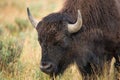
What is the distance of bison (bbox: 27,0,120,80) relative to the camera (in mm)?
7973

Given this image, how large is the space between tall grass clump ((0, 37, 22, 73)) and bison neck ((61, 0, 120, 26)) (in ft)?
5.08

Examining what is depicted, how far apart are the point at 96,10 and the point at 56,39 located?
104 cm

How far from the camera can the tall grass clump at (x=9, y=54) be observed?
9.28 meters

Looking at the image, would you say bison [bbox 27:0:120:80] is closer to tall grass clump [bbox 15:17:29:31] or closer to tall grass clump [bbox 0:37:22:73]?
tall grass clump [bbox 0:37:22:73]

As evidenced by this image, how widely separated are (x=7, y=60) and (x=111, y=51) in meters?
2.03

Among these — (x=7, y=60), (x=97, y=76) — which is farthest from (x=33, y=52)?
(x=97, y=76)

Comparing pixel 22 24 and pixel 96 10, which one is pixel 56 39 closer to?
pixel 96 10

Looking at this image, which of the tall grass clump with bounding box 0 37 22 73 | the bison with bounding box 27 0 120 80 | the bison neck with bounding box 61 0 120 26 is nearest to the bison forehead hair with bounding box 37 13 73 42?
the bison with bounding box 27 0 120 80

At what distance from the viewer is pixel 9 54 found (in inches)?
369

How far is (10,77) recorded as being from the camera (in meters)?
8.95

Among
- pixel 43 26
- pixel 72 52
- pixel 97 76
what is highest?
pixel 43 26

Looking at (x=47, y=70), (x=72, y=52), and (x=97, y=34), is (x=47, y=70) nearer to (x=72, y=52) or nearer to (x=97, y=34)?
(x=72, y=52)

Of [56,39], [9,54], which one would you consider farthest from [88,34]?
[9,54]

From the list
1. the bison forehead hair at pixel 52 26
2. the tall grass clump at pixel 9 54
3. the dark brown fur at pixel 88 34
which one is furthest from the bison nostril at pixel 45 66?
the tall grass clump at pixel 9 54
